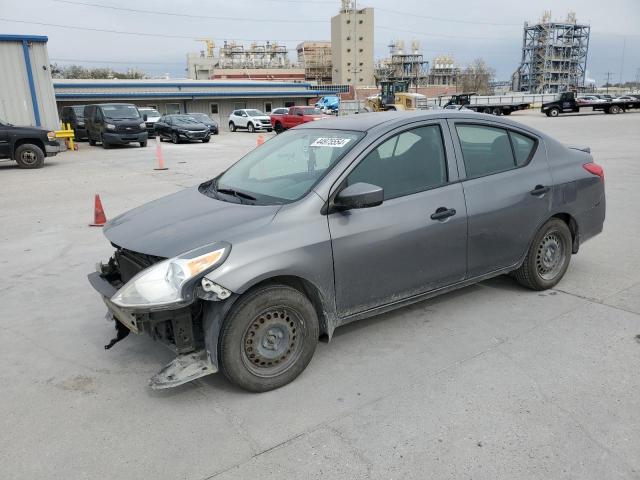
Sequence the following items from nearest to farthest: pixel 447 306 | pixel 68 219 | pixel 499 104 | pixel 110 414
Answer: pixel 110 414
pixel 447 306
pixel 68 219
pixel 499 104

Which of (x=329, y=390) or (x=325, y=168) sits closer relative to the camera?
(x=329, y=390)

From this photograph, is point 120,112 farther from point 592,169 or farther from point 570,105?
point 570,105

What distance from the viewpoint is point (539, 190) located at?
14.5 ft

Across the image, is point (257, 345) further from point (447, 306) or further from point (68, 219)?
point (68, 219)

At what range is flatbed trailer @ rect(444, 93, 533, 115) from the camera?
47031 mm

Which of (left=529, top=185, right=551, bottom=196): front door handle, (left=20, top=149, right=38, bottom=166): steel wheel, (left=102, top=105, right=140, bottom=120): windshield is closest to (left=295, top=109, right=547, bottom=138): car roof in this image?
(left=529, top=185, right=551, bottom=196): front door handle

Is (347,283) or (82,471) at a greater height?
(347,283)

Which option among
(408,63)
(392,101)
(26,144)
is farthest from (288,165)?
(408,63)

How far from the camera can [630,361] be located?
349 cm

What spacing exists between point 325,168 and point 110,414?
81.6 inches

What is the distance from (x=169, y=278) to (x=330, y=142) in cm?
161

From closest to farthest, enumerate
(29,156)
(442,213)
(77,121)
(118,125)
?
(442,213) → (29,156) → (118,125) → (77,121)

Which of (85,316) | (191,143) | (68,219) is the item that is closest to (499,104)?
(191,143)

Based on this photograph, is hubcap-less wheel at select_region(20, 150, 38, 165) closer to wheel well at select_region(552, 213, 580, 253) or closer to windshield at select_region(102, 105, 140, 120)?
windshield at select_region(102, 105, 140, 120)
